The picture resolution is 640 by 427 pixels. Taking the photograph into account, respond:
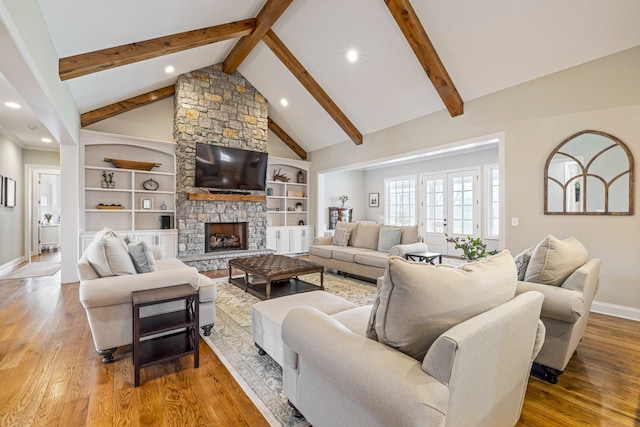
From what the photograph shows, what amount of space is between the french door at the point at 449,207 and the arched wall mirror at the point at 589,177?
3482mm

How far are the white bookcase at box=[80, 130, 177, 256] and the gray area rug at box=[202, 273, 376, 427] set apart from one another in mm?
2792

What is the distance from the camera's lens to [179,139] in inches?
238

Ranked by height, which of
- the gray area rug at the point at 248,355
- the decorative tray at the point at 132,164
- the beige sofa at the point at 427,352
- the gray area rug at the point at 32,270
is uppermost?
the decorative tray at the point at 132,164

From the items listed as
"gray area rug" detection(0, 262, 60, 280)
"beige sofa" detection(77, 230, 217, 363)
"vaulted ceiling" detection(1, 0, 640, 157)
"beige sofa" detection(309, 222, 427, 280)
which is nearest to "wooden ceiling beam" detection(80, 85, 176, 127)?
"vaulted ceiling" detection(1, 0, 640, 157)

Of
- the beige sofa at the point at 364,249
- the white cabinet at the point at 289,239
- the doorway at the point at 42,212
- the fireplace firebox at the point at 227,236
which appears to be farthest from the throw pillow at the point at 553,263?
the doorway at the point at 42,212

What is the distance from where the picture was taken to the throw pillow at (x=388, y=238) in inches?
196

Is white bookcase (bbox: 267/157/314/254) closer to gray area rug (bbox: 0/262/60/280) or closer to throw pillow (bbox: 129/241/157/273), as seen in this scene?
gray area rug (bbox: 0/262/60/280)

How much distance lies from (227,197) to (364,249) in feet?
10.3

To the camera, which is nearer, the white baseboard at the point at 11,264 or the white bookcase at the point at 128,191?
the white bookcase at the point at 128,191

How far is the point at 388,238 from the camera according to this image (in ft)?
16.5

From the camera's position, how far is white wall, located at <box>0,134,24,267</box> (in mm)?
5871

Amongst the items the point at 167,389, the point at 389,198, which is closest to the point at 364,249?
the point at 167,389

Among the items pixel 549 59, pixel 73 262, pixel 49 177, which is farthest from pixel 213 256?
pixel 49 177

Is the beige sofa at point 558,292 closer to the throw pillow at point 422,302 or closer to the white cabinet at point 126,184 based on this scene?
the throw pillow at point 422,302
